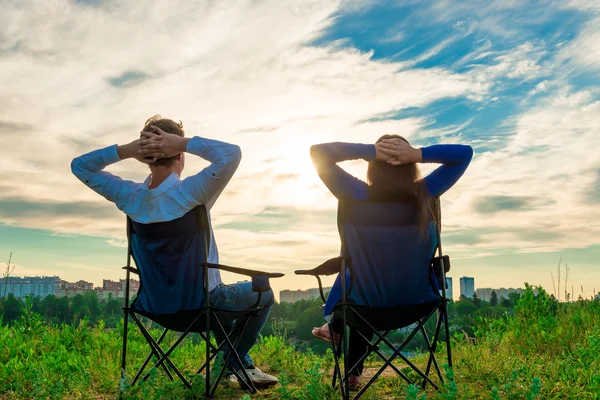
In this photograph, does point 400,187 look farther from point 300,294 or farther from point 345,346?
point 300,294

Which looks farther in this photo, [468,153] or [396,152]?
[468,153]

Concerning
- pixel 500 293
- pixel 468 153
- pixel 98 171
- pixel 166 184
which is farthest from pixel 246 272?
pixel 500 293

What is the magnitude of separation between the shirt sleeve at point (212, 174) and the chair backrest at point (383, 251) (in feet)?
2.17

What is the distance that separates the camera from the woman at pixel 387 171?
3.27m

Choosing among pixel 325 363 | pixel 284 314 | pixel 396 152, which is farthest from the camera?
pixel 284 314

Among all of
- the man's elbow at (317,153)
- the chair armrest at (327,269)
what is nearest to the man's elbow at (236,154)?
the man's elbow at (317,153)

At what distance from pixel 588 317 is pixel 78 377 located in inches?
182

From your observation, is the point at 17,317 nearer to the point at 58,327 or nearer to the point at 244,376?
the point at 58,327

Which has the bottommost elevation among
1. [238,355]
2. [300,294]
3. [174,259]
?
[238,355]

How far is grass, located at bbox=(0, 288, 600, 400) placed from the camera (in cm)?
321

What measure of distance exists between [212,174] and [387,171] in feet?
3.22

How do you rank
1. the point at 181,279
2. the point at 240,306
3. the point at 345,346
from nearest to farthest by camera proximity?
the point at 345,346
the point at 181,279
the point at 240,306

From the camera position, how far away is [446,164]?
11.2 feet

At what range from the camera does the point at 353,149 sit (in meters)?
3.31
